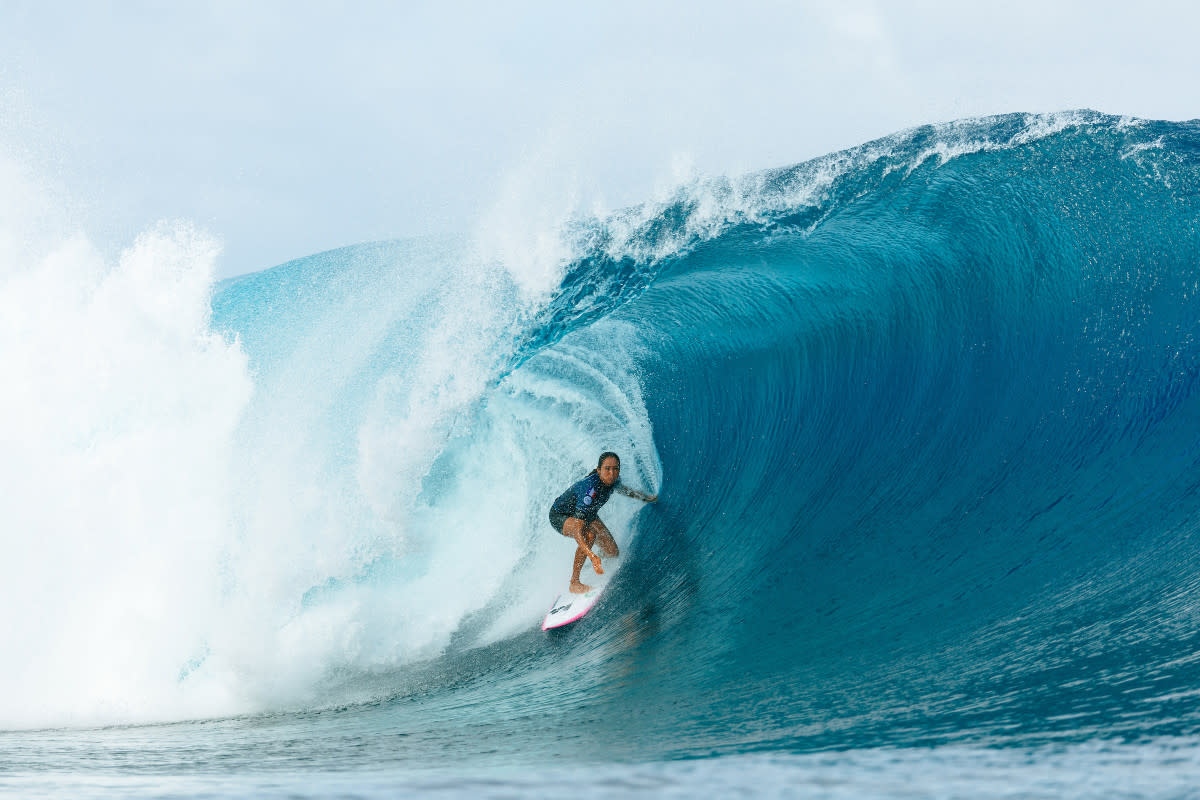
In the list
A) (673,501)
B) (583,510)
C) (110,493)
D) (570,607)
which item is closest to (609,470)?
(583,510)

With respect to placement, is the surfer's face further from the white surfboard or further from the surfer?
the white surfboard

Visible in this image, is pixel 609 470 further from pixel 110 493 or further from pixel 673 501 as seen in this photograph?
pixel 110 493

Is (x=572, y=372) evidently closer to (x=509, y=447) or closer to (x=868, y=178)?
(x=509, y=447)

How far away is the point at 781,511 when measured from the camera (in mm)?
6324

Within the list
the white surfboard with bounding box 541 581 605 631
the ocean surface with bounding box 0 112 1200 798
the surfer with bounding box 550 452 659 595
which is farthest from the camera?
the surfer with bounding box 550 452 659 595

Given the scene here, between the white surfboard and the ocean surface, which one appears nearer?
the ocean surface

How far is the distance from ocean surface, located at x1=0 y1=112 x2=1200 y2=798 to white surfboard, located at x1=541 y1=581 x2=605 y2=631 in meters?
0.15

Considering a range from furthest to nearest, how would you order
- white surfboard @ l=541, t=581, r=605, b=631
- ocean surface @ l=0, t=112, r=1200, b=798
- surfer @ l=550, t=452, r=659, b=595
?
surfer @ l=550, t=452, r=659, b=595 < white surfboard @ l=541, t=581, r=605, b=631 < ocean surface @ l=0, t=112, r=1200, b=798

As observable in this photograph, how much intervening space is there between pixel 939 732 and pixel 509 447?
5.75 metres

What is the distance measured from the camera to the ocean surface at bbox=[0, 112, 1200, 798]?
315cm

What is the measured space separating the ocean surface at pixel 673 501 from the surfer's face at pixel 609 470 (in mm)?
780

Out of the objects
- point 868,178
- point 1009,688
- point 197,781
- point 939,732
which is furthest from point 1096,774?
point 868,178

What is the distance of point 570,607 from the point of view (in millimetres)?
5719

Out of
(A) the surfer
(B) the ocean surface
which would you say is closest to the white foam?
(B) the ocean surface
